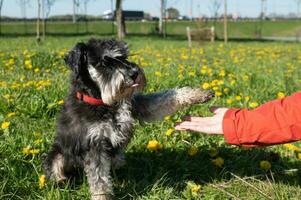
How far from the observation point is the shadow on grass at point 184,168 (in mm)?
3915

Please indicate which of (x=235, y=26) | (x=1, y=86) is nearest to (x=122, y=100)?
(x=1, y=86)

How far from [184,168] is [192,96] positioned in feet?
2.36

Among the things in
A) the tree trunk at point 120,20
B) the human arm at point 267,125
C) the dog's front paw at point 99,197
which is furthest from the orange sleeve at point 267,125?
the tree trunk at point 120,20

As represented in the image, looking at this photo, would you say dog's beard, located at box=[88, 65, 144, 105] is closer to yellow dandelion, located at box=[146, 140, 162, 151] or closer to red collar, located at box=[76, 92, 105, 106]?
red collar, located at box=[76, 92, 105, 106]

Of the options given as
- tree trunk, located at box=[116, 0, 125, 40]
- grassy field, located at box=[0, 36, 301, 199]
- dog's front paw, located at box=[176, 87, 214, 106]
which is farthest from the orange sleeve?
tree trunk, located at box=[116, 0, 125, 40]

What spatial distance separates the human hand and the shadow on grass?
0.78 meters

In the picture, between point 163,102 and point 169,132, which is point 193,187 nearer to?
point 163,102

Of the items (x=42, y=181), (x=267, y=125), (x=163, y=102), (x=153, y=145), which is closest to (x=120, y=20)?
(x=153, y=145)

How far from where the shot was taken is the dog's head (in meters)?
3.65

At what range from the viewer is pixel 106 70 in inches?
148

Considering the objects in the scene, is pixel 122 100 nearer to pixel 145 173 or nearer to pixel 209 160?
pixel 145 173

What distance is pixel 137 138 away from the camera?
4.79m

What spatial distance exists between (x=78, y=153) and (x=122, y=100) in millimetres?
596

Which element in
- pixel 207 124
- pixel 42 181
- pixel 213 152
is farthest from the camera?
pixel 213 152
